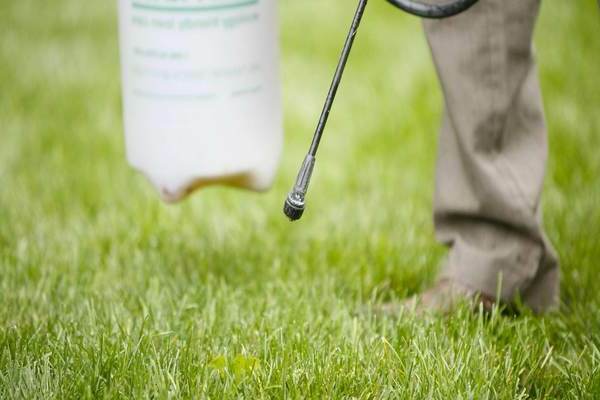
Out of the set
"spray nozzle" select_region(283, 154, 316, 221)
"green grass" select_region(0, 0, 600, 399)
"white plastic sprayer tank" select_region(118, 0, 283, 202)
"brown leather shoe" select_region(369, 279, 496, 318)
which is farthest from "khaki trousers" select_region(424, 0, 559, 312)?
"spray nozzle" select_region(283, 154, 316, 221)

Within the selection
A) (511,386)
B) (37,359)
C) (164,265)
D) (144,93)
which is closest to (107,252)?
(164,265)

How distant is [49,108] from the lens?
3.57 meters

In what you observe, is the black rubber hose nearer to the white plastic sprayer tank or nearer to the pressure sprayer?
the pressure sprayer

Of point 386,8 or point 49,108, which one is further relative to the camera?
point 386,8

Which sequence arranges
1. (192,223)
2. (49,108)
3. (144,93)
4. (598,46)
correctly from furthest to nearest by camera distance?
(598,46) → (49,108) → (192,223) → (144,93)

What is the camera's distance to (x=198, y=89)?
1.95 meters

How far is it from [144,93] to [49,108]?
1718 millimetres

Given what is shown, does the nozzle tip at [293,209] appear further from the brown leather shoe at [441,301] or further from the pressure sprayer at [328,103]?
the brown leather shoe at [441,301]

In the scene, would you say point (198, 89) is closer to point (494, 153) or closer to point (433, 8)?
point (433, 8)

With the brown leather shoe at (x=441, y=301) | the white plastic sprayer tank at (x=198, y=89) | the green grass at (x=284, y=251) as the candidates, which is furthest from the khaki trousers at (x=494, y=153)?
the white plastic sprayer tank at (x=198, y=89)

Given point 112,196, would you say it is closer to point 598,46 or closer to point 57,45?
point 57,45

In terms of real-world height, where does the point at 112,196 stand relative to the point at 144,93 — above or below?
below

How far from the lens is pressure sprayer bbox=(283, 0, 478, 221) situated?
5.24 feet

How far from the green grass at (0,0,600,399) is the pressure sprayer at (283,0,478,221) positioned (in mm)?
301
